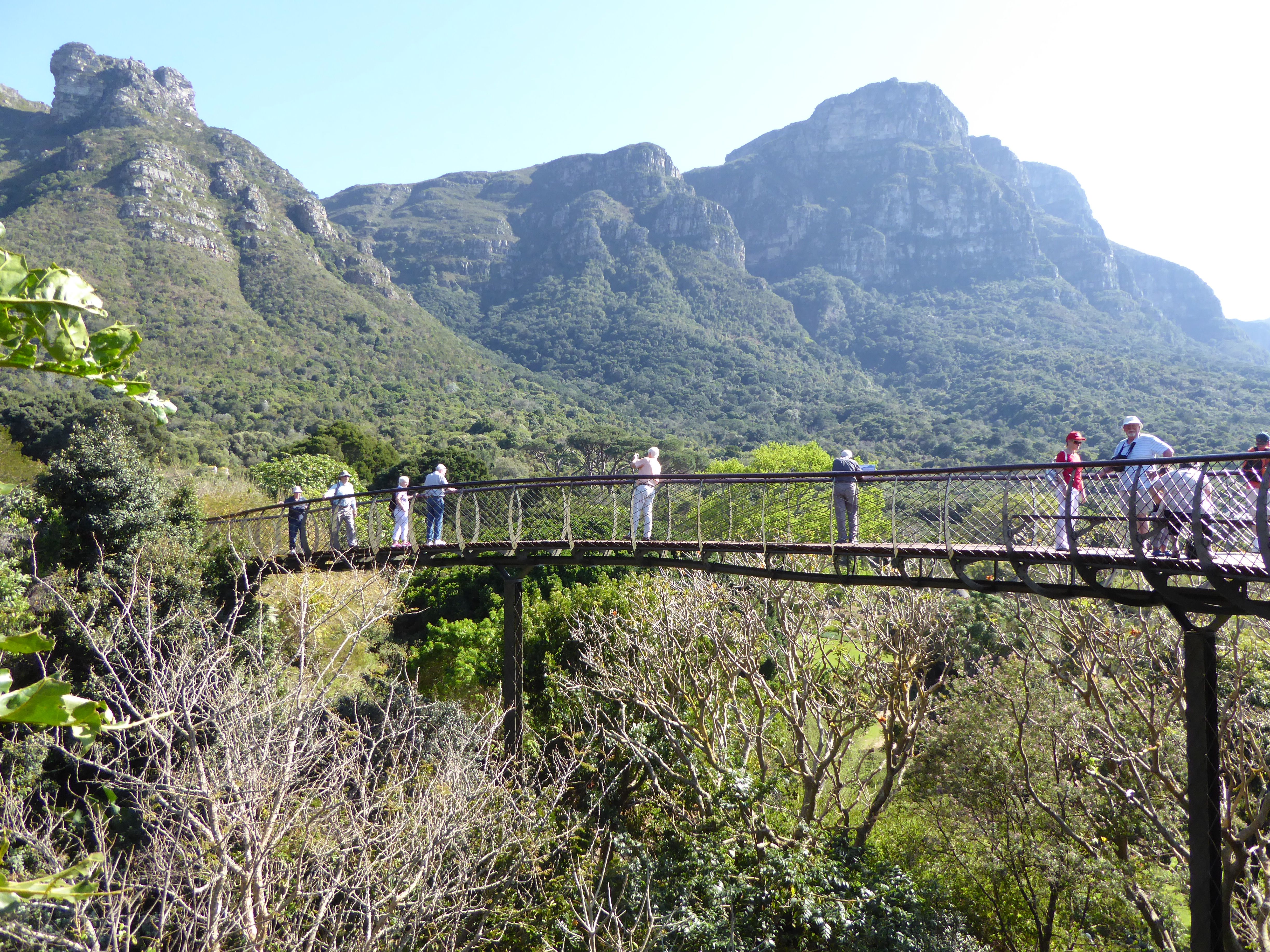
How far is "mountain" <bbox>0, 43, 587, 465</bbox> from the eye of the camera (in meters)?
46.5

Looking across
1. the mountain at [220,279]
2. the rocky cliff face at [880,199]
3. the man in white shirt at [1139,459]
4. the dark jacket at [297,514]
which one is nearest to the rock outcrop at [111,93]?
the mountain at [220,279]

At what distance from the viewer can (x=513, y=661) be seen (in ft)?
36.1

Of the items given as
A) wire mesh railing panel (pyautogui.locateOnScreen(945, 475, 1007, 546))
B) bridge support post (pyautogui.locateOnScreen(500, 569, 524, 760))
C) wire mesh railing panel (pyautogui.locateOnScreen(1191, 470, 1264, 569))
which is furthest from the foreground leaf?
bridge support post (pyautogui.locateOnScreen(500, 569, 524, 760))

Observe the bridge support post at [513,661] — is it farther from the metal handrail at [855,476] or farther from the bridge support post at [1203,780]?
the bridge support post at [1203,780]

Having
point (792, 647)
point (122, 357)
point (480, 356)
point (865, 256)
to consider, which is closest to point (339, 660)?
point (792, 647)

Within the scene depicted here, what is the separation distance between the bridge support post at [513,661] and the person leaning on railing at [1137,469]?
7.47 metres

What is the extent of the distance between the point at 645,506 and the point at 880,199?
12202 cm

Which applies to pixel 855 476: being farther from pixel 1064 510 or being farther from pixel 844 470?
pixel 1064 510

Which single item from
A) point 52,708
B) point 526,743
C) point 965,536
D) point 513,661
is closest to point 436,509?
point 513,661

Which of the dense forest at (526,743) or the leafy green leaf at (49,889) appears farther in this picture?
the dense forest at (526,743)

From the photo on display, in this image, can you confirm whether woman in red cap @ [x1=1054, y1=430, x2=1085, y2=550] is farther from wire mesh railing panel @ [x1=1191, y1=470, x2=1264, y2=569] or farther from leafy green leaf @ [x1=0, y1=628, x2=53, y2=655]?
leafy green leaf @ [x1=0, y1=628, x2=53, y2=655]

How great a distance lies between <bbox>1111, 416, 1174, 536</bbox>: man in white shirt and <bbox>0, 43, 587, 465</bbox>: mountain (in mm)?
35005

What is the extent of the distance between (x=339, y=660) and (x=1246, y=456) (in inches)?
643

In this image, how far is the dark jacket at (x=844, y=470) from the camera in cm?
773
